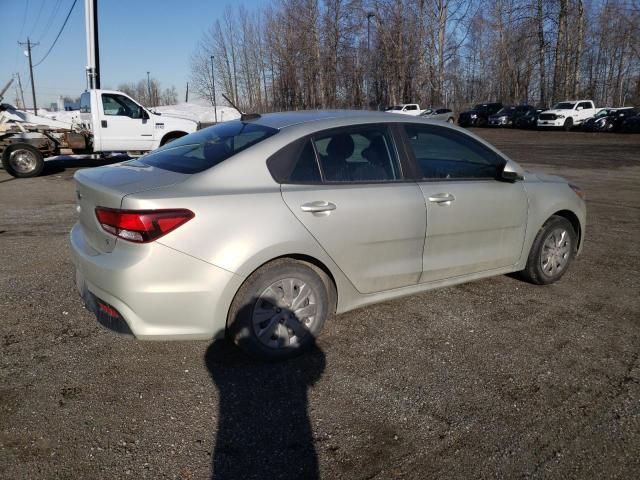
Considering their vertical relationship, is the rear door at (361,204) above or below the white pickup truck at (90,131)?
below

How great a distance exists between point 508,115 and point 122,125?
33.4 meters

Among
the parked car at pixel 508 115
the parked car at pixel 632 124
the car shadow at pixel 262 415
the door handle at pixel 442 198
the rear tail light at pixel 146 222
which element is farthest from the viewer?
the parked car at pixel 508 115

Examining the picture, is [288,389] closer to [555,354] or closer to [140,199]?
[140,199]

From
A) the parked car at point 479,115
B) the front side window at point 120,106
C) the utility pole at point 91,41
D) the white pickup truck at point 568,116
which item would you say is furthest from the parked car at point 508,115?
the front side window at point 120,106

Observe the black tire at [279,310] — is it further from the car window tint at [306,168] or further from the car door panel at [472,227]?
the car door panel at [472,227]

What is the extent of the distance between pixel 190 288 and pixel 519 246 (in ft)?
9.57

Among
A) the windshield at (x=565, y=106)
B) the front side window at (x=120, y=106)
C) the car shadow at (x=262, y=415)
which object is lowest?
the car shadow at (x=262, y=415)

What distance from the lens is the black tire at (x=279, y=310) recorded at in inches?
120

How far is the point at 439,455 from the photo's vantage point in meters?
2.45

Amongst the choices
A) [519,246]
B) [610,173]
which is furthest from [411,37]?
[519,246]

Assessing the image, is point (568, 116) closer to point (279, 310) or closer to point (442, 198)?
point (442, 198)

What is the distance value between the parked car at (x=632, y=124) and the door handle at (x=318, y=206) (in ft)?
109

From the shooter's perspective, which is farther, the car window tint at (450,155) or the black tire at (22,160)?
the black tire at (22,160)

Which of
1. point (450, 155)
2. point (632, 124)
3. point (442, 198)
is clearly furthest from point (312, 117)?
point (632, 124)
